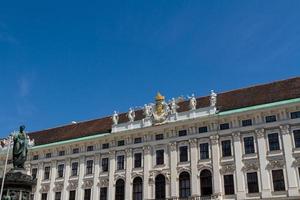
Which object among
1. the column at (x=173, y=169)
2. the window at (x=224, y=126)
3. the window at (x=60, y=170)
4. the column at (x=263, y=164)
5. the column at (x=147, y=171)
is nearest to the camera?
the column at (x=263, y=164)

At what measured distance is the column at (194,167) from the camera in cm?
4303

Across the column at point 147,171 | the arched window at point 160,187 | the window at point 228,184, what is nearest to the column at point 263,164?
the window at point 228,184

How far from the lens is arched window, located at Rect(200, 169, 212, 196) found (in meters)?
42.6

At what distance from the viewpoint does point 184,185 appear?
145 feet

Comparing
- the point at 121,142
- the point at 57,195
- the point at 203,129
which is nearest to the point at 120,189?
the point at 121,142

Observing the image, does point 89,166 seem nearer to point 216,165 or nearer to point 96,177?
point 96,177

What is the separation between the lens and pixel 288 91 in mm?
44000

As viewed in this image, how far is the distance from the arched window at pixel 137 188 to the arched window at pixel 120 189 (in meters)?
1.48

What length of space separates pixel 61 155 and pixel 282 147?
28.4 m

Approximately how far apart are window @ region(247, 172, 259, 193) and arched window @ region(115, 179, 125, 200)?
14797mm

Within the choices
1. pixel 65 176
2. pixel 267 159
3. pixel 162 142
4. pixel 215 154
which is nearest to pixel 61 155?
pixel 65 176

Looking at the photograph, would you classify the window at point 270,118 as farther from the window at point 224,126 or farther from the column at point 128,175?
the column at point 128,175

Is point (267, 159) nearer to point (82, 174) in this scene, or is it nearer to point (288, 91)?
point (288, 91)

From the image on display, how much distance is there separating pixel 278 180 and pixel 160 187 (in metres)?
12.9
